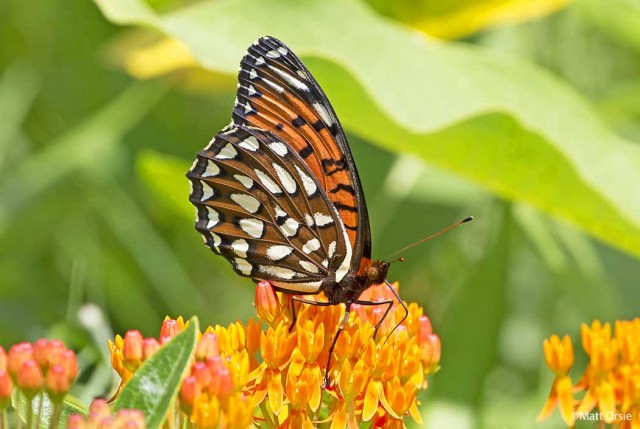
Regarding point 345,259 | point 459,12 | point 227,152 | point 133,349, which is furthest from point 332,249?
point 459,12

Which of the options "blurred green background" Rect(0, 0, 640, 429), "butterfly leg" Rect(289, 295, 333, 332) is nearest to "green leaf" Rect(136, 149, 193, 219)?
"blurred green background" Rect(0, 0, 640, 429)

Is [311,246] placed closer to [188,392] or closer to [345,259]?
[345,259]

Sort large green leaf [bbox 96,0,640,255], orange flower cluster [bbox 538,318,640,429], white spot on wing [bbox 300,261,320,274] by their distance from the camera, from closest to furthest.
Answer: orange flower cluster [bbox 538,318,640,429], white spot on wing [bbox 300,261,320,274], large green leaf [bbox 96,0,640,255]

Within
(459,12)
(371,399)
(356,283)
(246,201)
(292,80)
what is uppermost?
(459,12)

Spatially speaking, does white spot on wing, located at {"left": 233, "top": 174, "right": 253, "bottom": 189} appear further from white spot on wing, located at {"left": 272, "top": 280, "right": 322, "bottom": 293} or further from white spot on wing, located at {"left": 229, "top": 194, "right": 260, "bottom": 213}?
white spot on wing, located at {"left": 272, "top": 280, "right": 322, "bottom": 293}

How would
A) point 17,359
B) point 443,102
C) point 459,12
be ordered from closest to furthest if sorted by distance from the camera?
point 17,359, point 443,102, point 459,12

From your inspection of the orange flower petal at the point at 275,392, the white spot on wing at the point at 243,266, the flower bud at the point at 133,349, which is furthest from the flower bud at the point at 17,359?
the white spot on wing at the point at 243,266

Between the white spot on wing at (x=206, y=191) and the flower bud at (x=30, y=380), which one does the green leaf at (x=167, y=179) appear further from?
the flower bud at (x=30, y=380)
